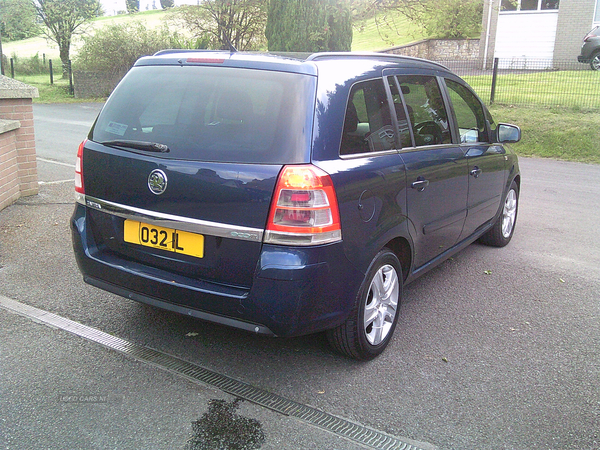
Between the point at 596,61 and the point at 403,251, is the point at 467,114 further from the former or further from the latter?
the point at 596,61

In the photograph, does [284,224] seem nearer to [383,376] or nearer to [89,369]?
[383,376]

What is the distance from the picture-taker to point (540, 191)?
909 cm

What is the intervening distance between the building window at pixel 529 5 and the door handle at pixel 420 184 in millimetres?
26662

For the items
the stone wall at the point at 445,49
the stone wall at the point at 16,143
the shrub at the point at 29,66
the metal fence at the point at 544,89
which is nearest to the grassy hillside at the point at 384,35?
the stone wall at the point at 445,49

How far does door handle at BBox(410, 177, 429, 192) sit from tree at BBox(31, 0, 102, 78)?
3050 centimetres

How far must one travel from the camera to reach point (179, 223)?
318 centimetres

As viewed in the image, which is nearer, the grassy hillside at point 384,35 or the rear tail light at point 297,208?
the rear tail light at point 297,208

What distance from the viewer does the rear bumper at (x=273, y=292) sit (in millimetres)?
2986

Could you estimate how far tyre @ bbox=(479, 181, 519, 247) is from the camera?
6.02 m

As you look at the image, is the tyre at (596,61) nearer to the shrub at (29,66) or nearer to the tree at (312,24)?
the tree at (312,24)

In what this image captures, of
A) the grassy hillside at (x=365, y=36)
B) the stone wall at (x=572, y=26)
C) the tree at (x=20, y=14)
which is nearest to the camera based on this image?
the grassy hillside at (x=365, y=36)

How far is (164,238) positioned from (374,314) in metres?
1.35

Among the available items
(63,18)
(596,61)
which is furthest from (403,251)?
(63,18)

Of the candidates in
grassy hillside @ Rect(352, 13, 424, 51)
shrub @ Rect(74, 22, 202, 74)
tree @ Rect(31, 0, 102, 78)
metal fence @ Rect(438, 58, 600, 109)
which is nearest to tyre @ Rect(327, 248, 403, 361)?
metal fence @ Rect(438, 58, 600, 109)
